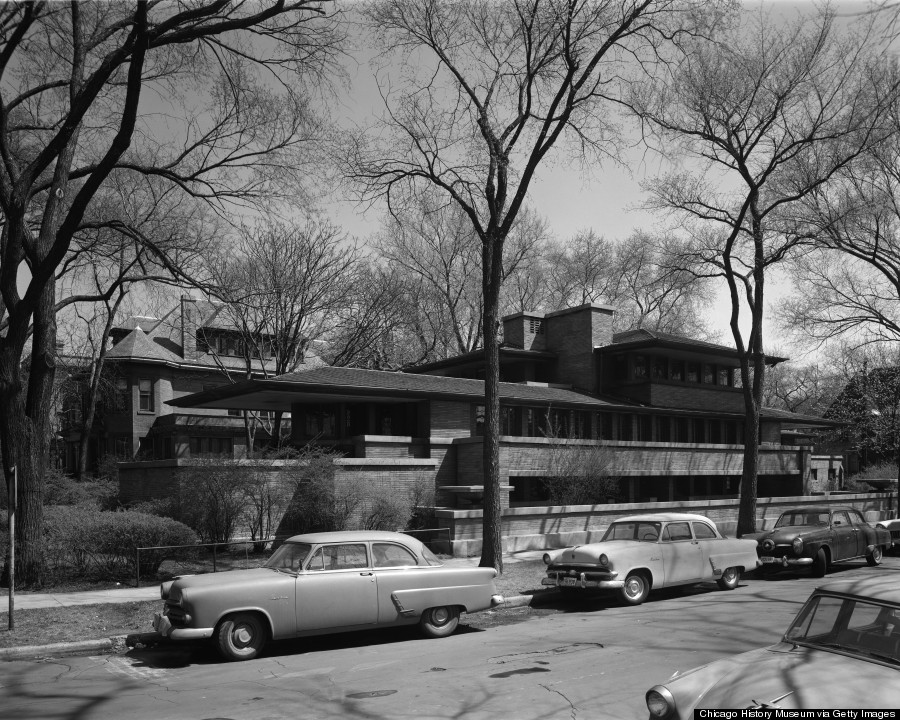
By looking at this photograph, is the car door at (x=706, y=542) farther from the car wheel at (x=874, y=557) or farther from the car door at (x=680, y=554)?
the car wheel at (x=874, y=557)

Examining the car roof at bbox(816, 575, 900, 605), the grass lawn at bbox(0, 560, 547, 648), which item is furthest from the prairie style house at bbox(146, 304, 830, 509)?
the car roof at bbox(816, 575, 900, 605)

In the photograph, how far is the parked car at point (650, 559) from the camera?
1399 cm

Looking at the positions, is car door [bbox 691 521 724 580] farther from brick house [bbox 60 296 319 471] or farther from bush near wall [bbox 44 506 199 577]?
brick house [bbox 60 296 319 471]

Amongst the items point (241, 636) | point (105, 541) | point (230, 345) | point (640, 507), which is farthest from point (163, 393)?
point (241, 636)

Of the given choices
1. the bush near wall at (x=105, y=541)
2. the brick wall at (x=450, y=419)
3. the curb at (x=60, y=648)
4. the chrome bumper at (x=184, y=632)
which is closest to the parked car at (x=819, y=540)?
the brick wall at (x=450, y=419)

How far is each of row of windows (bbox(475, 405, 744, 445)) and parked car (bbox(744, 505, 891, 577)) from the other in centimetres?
1086

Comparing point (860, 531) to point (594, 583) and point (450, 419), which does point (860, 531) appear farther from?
point (450, 419)

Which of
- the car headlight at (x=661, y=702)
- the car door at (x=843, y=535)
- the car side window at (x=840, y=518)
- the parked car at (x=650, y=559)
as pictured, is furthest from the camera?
the car side window at (x=840, y=518)

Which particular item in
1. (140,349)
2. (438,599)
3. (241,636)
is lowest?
(241,636)

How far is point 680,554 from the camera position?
14.8 metres

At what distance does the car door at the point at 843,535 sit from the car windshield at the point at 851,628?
13510mm

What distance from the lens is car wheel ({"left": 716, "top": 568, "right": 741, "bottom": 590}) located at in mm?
15633

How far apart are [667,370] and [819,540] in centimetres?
1914

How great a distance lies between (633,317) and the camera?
53969mm
